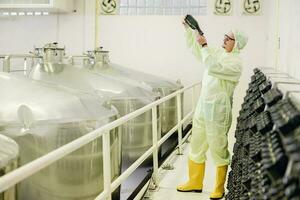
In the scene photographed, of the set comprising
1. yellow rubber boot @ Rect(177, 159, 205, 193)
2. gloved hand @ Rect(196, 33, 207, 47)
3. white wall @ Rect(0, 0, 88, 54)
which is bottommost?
yellow rubber boot @ Rect(177, 159, 205, 193)

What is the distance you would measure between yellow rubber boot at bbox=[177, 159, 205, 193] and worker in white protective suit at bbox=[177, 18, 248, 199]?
4.0 inches

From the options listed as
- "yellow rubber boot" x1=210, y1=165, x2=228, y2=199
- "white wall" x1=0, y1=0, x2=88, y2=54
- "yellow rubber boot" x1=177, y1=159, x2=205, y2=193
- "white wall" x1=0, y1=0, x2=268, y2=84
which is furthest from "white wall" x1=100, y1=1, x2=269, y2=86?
"yellow rubber boot" x1=210, y1=165, x2=228, y2=199

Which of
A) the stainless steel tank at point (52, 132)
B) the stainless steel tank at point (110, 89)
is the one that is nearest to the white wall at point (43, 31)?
the stainless steel tank at point (110, 89)

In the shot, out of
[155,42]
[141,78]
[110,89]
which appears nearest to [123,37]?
[155,42]

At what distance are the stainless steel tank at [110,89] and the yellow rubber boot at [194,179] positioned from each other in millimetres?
783

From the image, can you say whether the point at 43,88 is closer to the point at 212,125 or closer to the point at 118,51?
the point at 212,125

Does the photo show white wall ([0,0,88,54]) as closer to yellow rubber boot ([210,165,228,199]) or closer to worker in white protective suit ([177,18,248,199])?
worker in white protective suit ([177,18,248,199])

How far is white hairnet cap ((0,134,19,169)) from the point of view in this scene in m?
1.43

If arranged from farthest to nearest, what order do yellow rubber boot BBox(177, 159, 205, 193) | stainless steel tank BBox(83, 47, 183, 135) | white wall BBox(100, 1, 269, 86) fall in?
1. white wall BBox(100, 1, 269, 86)
2. stainless steel tank BBox(83, 47, 183, 135)
3. yellow rubber boot BBox(177, 159, 205, 193)

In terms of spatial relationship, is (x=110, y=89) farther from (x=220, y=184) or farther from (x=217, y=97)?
(x=220, y=184)

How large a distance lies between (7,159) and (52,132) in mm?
668

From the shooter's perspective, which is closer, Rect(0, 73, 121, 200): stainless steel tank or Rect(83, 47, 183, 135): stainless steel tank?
Rect(0, 73, 121, 200): stainless steel tank

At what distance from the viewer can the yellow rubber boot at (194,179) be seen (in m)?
3.01

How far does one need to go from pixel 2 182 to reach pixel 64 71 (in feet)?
7.99
